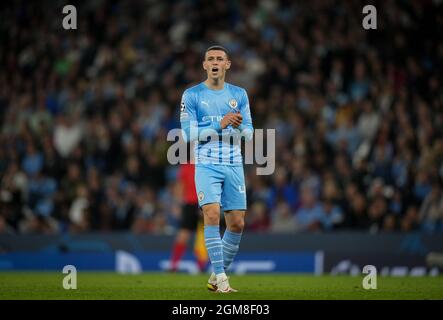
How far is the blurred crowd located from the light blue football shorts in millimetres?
7498

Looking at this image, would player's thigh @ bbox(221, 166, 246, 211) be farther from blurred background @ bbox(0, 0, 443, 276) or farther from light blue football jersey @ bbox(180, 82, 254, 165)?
blurred background @ bbox(0, 0, 443, 276)

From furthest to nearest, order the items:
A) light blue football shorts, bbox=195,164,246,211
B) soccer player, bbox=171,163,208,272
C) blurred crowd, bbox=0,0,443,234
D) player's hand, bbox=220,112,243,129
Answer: blurred crowd, bbox=0,0,443,234
soccer player, bbox=171,163,208,272
light blue football shorts, bbox=195,164,246,211
player's hand, bbox=220,112,243,129

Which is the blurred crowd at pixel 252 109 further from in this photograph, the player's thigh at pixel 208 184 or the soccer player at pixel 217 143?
the player's thigh at pixel 208 184

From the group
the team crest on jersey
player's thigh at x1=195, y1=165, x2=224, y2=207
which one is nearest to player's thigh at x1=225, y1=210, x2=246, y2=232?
player's thigh at x1=195, y1=165, x2=224, y2=207

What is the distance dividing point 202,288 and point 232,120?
7.96 feet

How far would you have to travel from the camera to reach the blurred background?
1845cm

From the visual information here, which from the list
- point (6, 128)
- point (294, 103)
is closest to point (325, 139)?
point (294, 103)

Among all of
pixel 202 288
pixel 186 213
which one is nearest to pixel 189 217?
pixel 186 213

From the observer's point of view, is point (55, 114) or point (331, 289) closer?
point (331, 289)

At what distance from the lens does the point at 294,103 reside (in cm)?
2075

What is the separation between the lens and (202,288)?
11.8 meters

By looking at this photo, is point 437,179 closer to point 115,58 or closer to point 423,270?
point 423,270

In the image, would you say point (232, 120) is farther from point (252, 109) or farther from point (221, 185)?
point (252, 109)
